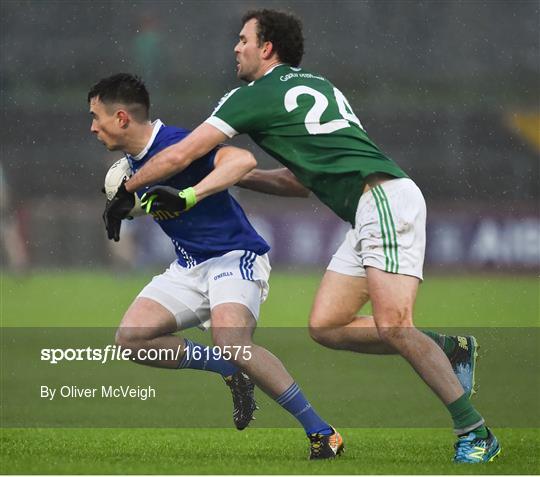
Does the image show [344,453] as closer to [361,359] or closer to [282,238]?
[361,359]

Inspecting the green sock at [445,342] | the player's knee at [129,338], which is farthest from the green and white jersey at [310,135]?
the player's knee at [129,338]

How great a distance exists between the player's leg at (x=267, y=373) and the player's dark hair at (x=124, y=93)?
98 cm

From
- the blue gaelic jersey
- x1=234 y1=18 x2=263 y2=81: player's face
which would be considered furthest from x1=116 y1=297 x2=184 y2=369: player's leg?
x1=234 y1=18 x2=263 y2=81: player's face

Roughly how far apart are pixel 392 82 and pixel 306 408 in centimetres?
1612

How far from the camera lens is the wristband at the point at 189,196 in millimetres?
5422

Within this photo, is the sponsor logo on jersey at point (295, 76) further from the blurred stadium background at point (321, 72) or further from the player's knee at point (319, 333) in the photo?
the blurred stadium background at point (321, 72)

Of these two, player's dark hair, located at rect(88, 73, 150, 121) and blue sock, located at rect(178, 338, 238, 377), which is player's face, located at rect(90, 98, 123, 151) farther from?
blue sock, located at rect(178, 338, 238, 377)

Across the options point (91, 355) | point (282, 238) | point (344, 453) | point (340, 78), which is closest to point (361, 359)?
point (91, 355)

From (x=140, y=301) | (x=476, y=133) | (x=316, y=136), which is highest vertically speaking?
(x=476, y=133)

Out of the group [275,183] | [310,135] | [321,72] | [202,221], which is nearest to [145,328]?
[202,221]

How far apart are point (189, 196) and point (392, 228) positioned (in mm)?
856

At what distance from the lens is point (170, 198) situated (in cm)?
541

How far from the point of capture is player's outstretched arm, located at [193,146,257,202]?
548 cm

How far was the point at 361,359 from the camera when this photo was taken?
31.9 ft
